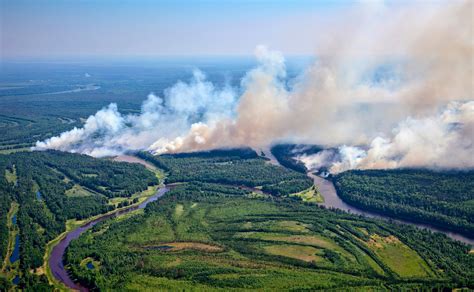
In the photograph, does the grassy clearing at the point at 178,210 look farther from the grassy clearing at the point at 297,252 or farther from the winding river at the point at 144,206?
the grassy clearing at the point at 297,252

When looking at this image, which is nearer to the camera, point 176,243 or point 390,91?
point 176,243

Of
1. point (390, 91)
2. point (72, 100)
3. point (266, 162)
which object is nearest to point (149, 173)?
point (266, 162)

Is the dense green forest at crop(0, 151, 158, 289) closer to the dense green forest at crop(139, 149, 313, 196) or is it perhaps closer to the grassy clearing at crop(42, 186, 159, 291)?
the grassy clearing at crop(42, 186, 159, 291)

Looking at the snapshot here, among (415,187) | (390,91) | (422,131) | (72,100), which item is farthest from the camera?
(72,100)

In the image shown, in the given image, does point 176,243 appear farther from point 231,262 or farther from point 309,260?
point 309,260

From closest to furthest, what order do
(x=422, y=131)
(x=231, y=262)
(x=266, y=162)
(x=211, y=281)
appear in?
(x=211, y=281) < (x=231, y=262) < (x=422, y=131) < (x=266, y=162)

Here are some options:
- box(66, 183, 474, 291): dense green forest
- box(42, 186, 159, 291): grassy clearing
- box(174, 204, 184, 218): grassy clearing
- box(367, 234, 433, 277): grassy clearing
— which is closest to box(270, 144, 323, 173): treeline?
box(66, 183, 474, 291): dense green forest

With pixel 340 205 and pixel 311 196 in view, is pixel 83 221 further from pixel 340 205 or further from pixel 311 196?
pixel 340 205

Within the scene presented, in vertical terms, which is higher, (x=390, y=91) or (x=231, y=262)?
(x=390, y=91)
